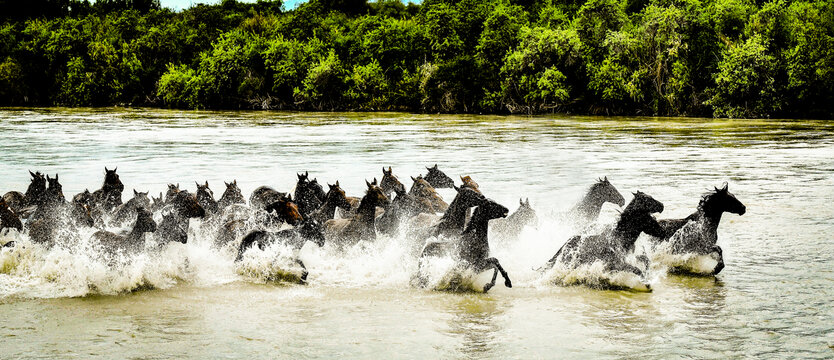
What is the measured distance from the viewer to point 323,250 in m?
9.54

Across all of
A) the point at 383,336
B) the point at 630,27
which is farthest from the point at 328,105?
the point at 383,336

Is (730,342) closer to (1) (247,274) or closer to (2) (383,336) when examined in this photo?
(2) (383,336)

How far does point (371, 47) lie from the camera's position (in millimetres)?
58344

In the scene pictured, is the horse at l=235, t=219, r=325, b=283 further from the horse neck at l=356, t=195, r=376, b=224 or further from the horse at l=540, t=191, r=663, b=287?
the horse at l=540, t=191, r=663, b=287

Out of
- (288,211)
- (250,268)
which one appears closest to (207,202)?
(250,268)

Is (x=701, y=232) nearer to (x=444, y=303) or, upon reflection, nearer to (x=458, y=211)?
(x=458, y=211)

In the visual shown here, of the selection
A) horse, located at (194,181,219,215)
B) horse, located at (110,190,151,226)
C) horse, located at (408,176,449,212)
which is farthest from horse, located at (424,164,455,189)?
horse, located at (110,190,151,226)

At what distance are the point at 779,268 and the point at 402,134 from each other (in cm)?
2379

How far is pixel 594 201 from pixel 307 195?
379 centimetres

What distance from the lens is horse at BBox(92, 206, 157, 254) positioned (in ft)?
27.7

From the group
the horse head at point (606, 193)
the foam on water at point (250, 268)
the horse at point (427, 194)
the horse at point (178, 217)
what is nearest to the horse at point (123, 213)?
the horse at point (178, 217)

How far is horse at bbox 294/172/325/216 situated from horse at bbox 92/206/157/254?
8.01 feet

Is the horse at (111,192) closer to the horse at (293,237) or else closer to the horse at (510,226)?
the horse at (293,237)

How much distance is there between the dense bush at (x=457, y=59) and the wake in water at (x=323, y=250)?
3546cm
